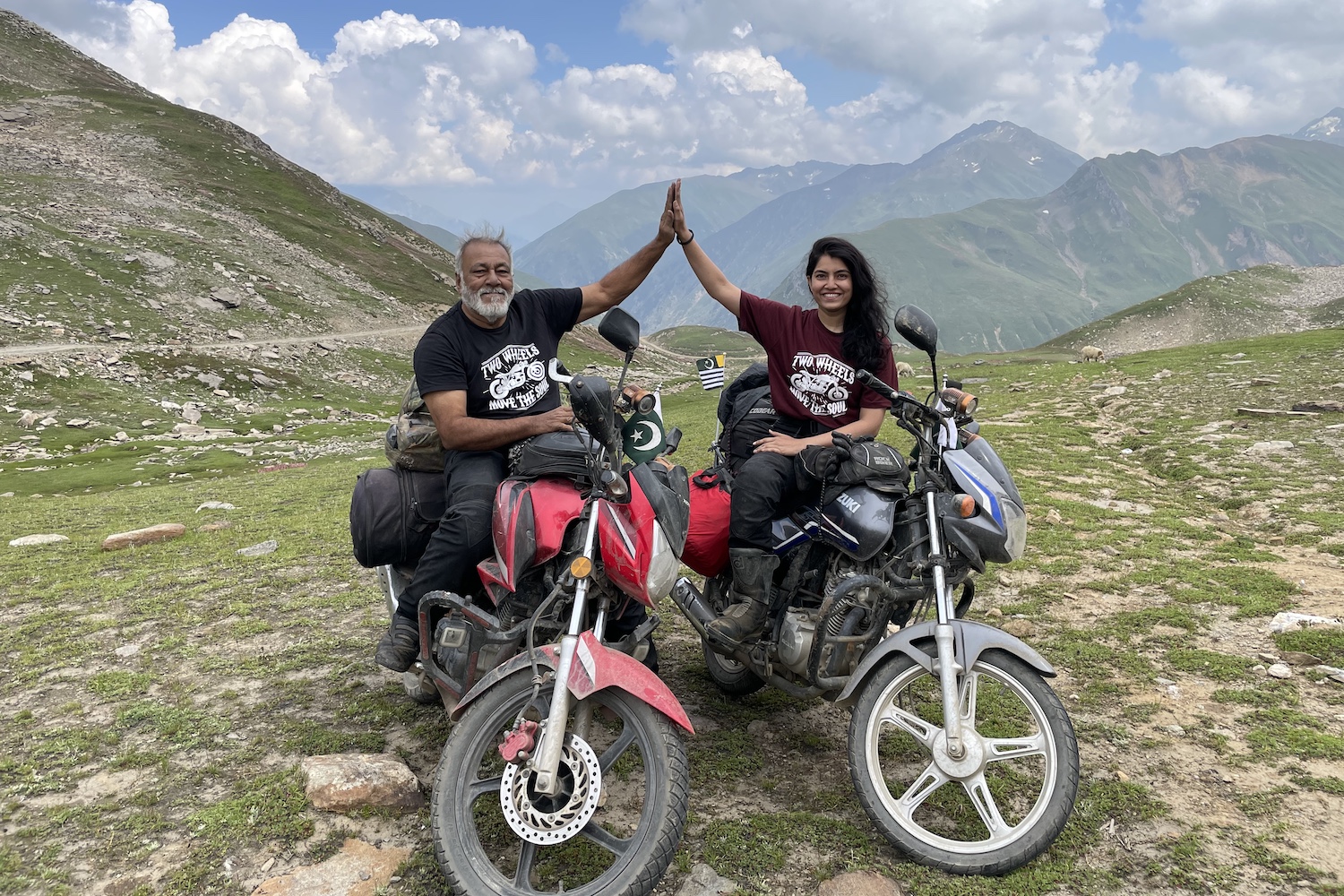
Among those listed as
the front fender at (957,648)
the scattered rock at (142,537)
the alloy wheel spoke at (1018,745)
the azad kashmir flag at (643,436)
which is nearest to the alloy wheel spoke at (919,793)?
the alloy wheel spoke at (1018,745)

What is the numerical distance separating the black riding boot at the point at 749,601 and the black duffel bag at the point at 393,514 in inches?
65.6

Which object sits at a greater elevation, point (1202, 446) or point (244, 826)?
point (1202, 446)

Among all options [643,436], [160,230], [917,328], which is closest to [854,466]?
[917,328]

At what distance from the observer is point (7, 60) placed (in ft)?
244

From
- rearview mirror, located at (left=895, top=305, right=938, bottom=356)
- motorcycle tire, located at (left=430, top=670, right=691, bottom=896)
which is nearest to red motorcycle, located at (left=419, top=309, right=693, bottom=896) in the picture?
motorcycle tire, located at (left=430, top=670, right=691, bottom=896)

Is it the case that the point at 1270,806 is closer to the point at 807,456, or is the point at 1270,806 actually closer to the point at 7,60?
the point at 807,456

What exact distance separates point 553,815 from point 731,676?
6.55 feet

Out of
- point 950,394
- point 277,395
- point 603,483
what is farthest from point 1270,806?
point 277,395

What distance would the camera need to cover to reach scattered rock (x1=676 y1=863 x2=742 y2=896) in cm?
287

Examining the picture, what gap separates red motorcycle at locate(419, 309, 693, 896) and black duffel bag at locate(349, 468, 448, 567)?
0.51m

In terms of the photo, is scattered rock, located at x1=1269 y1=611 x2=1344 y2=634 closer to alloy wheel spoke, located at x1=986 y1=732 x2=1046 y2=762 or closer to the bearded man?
alloy wheel spoke, located at x1=986 y1=732 x2=1046 y2=762

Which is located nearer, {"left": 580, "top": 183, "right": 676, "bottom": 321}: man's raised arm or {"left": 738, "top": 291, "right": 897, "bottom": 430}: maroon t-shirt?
{"left": 738, "top": 291, "right": 897, "bottom": 430}: maroon t-shirt

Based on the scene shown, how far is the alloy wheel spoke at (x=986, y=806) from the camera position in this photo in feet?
9.78

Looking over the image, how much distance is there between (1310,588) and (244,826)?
7.45m
